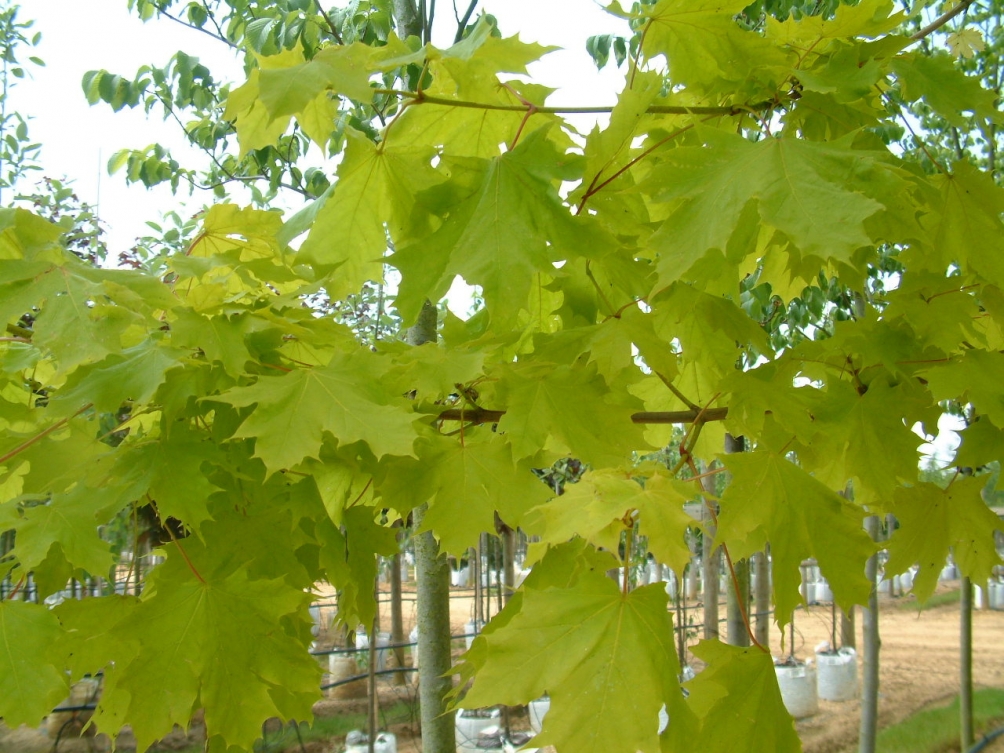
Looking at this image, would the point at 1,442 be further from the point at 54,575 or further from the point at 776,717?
the point at 776,717

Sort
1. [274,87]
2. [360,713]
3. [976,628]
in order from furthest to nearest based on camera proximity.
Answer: [976,628], [360,713], [274,87]

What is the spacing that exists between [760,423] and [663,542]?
259mm

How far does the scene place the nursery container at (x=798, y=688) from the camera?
4.85m

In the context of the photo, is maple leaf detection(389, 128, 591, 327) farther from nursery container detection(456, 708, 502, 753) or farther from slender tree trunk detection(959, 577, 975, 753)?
nursery container detection(456, 708, 502, 753)

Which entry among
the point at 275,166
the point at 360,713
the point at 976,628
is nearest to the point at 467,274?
the point at 275,166

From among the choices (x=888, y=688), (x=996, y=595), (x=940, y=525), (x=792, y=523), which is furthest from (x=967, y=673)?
(x=996, y=595)

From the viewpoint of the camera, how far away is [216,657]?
778mm

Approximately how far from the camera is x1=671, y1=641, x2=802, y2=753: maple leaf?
0.78 metres

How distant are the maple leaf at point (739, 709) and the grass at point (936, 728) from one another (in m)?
3.94

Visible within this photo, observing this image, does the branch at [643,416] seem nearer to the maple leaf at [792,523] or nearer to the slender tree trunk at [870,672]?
the maple leaf at [792,523]

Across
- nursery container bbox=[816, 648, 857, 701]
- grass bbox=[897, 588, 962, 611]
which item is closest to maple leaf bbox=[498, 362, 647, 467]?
nursery container bbox=[816, 648, 857, 701]

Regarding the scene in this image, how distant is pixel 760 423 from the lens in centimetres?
82

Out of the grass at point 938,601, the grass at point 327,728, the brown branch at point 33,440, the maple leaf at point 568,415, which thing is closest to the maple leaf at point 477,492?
the maple leaf at point 568,415

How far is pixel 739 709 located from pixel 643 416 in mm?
313
